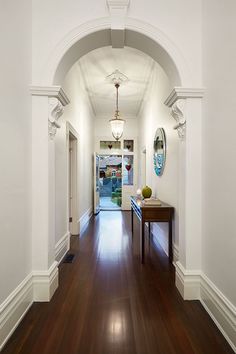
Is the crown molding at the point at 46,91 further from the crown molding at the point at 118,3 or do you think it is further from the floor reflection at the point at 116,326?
the floor reflection at the point at 116,326

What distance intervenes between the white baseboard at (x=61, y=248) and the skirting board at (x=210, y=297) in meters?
1.71

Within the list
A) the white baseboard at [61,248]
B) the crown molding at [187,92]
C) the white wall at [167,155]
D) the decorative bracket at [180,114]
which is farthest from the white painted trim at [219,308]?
the white baseboard at [61,248]

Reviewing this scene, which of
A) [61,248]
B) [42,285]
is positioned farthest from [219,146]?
[61,248]

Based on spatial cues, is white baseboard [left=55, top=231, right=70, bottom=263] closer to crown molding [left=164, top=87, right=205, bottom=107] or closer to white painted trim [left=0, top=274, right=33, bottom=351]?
white painted trim [left=0, top=274, right=33, bottom=351]

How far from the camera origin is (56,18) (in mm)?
2283

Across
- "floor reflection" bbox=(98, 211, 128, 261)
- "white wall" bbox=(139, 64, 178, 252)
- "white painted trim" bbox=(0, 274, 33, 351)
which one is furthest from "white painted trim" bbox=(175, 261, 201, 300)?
"white painted trim" bbox=(0, 274, 33, 351)

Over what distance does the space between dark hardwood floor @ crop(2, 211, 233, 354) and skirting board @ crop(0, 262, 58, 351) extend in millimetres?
62

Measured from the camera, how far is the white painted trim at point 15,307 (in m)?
1.64

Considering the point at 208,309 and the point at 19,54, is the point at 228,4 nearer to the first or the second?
the point at 19,54

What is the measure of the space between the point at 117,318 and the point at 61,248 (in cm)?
168

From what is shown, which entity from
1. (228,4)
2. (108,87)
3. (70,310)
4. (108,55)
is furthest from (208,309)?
(108,87)

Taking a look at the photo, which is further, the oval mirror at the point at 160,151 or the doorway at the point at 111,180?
the doorway at the point at 111,180

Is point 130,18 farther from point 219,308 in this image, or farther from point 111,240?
point 111,240

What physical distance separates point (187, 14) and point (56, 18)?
1.40 m
